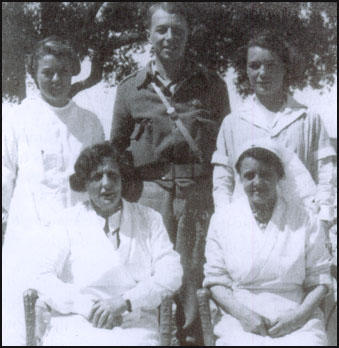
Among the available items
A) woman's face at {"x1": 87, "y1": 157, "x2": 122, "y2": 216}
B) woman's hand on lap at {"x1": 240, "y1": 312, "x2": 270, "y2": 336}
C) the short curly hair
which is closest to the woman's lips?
woman's face at {"x1": 87, "y1": 157, "x2": 122, "y2": 216}

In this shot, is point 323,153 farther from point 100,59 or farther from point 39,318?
point 39,318

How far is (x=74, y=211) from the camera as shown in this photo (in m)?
3.96

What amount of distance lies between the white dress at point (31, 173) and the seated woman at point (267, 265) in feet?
3.04

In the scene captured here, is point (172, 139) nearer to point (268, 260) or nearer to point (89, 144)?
point (89, 144)

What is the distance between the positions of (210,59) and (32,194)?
1.33 meters

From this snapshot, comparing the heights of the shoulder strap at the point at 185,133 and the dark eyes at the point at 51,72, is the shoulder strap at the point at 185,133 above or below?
below

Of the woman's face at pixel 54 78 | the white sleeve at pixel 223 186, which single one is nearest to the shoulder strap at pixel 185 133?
the white sleeve at pixel 223 186

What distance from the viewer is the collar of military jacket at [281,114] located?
4.05 m

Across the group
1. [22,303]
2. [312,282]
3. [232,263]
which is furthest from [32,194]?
[312,282]

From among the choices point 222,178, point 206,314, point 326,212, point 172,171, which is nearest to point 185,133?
point 172,171

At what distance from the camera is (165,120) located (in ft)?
13.3

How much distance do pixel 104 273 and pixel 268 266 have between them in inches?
35.3

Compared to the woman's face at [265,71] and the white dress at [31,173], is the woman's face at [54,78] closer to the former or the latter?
the white dress at [31,173]

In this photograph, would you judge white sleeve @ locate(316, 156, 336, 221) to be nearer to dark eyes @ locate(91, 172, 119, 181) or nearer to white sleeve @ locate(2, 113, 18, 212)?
dark eyes @ locate(91, 172, 119, 181)
